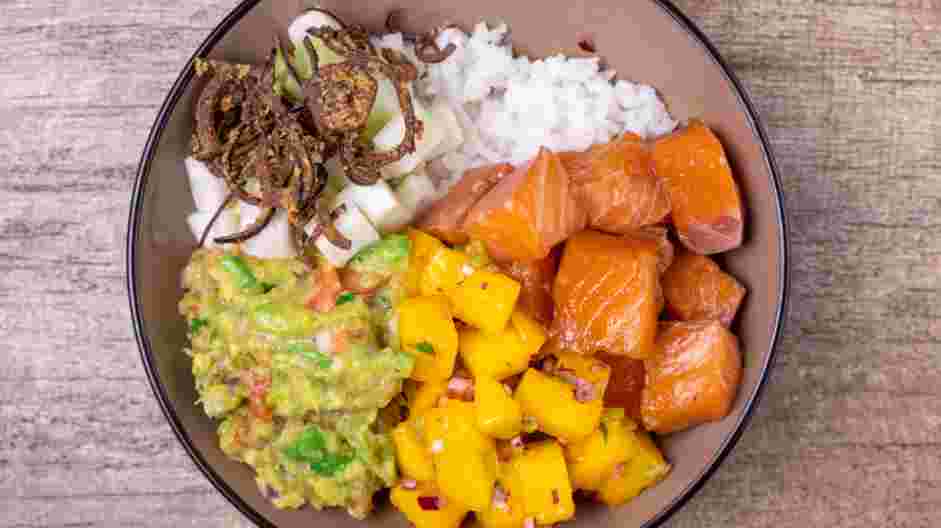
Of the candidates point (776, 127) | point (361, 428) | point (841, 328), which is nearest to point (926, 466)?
point (841, 328)

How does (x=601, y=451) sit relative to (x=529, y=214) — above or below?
below

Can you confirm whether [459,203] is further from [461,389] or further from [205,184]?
[205,184]

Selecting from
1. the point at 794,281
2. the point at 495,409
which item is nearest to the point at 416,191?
the point at 495,409

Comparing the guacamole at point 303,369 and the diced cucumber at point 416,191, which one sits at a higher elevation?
the diced cucumber at point 416,191

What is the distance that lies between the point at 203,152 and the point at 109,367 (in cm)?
79

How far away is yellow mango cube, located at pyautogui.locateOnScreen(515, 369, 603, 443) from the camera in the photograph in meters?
1.98

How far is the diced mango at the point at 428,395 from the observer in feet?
6.71

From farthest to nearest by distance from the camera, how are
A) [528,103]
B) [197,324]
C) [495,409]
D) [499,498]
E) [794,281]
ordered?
[794,281] → [528,103] → [197,324] → [499,498] → [495,409]

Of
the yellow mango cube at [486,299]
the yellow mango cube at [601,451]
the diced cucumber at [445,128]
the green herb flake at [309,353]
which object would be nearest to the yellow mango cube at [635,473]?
the yellow mango cube at [601,451]

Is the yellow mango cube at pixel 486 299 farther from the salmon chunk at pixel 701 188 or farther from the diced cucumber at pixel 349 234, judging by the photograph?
the salmon chunk at pixel 701 188

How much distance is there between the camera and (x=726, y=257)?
2217 mm

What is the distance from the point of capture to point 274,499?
214cm

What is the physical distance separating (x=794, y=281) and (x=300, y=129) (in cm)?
146

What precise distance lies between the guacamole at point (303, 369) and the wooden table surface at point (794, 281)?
470mm
